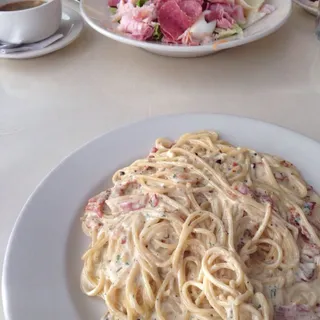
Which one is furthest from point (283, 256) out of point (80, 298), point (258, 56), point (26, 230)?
point (258, 56)

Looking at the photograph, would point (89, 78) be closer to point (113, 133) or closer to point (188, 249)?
point (113, 133)

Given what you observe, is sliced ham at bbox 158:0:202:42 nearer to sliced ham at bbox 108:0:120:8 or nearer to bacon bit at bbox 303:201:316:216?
sliced ham at bbox 108:0:120:8

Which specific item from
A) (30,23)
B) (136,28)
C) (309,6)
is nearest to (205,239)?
(136,28)

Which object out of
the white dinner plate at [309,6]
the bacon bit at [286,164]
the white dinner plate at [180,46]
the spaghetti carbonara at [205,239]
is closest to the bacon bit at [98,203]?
the spaghetti carbonara at [205,239]

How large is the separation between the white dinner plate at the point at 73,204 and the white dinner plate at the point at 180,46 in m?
0.27

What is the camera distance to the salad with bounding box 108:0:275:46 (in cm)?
145

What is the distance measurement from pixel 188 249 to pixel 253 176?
0.83 feet

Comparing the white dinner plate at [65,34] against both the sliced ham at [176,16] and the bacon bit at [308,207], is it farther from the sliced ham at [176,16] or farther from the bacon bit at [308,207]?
the bacon bit at [308,207]

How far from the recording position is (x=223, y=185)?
3.26 ft

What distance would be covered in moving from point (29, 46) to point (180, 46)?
0.51 meters

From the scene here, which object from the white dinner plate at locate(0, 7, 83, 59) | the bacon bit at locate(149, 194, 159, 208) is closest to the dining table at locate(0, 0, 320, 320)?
the white dinner plate at locate(0, 7, 83, 59)

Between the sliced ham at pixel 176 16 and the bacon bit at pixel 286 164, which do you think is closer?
the bacon bit at pixel 286 164

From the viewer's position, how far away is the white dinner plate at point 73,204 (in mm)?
828

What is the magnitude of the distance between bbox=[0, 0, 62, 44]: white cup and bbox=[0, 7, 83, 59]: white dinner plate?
46 millimetres
